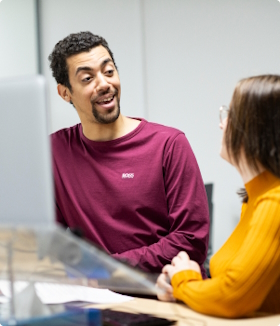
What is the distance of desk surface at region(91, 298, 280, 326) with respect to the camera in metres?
1.06

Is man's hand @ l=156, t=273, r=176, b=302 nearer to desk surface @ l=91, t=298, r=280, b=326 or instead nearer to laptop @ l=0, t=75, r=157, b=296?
desk surface @ l=91, t=298, r=280, b=326

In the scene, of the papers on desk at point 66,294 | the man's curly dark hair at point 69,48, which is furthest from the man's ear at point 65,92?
the papers on desk at point 66,294

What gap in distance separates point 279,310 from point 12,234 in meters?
0.61

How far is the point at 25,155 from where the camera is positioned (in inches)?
34.9

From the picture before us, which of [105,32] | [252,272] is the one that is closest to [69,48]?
[252,272]

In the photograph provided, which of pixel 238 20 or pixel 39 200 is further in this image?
pixel 238 20

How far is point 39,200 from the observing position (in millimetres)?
877

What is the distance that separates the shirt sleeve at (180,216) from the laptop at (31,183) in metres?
0.60

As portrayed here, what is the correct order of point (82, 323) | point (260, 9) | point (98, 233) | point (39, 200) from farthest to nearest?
point (260, 9), point (98, 233), point (82, 323), point (39, 200)

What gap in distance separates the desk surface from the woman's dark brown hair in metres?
0.32

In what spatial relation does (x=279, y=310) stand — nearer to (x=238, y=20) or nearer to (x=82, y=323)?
(x=82, y=323)

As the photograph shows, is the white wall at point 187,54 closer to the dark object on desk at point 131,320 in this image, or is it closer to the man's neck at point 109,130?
the man's neck at point 109,130

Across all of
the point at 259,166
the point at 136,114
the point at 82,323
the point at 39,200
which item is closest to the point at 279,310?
the point at 259,166

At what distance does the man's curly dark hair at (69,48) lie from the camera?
1857mm
